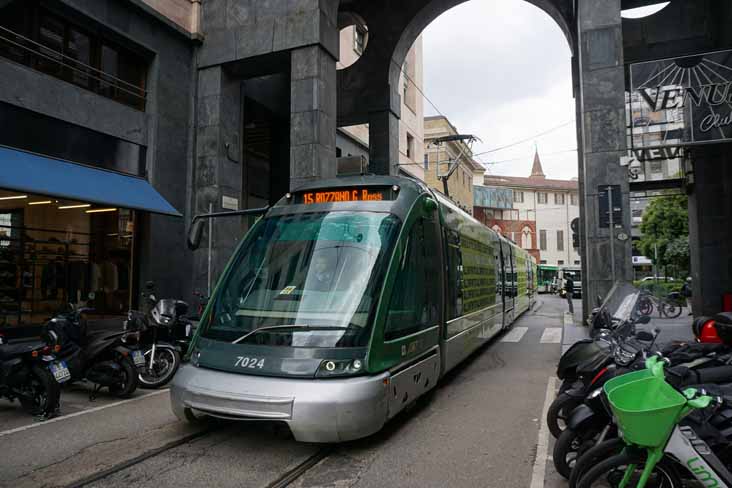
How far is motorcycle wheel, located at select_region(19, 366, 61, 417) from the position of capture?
19.4ft

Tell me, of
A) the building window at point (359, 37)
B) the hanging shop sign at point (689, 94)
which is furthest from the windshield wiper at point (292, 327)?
the building window at point (359, 37)

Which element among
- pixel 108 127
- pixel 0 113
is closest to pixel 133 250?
pixel 108 127

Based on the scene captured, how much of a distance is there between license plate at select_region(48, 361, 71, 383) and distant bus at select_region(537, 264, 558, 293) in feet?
160

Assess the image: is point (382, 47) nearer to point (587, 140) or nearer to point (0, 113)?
point (587, 140)

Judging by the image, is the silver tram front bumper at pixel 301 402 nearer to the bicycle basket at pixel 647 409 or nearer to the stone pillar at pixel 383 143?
the bicycle basket at pixel 647 409

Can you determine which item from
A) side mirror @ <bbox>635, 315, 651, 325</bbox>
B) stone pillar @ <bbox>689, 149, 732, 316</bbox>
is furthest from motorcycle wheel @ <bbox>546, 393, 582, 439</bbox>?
stone pillar @ <bbox>689, 149, 732, 316</bbox>

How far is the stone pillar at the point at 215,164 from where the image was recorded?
542 inches

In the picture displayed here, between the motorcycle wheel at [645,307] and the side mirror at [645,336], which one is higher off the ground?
the motorcycle wheel at [645,307]

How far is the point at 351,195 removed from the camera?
586 cm

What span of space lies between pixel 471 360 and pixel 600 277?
3938 mm

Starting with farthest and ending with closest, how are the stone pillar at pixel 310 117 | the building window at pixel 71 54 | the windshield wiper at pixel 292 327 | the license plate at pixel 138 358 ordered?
the stone pillar at pixel 310 117
the building window at pixel 71 54
the license plate at pixel 138 358
the windshield wiper at pixel 292 327

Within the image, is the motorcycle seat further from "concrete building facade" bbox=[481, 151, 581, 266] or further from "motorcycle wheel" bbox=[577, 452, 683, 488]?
"concrete building facade" bbox=[481, 151, 581, 266]

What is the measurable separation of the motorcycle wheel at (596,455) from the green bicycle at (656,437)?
0.07m

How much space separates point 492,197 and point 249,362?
237ft
